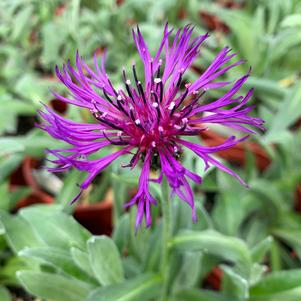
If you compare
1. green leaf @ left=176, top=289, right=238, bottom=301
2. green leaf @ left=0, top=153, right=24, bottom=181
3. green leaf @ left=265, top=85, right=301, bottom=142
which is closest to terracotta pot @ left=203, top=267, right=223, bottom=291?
green leaf @ left=176, top=289, right=238, bottom=301

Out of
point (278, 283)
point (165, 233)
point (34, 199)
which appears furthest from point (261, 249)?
point (34, 199)

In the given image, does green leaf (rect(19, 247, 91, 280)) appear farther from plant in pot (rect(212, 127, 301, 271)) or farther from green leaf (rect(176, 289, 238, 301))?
plant in pot (rect(212, 127, 301, 271))

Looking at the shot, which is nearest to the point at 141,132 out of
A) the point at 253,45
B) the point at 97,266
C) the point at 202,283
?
the point at 97,266

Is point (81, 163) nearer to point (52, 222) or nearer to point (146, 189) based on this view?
point (146, 189)

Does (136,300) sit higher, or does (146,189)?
(146,189)

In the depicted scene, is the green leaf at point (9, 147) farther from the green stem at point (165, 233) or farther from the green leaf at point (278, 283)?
the green leaf at point (278, 283)

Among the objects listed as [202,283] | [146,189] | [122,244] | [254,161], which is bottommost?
[202,283]
